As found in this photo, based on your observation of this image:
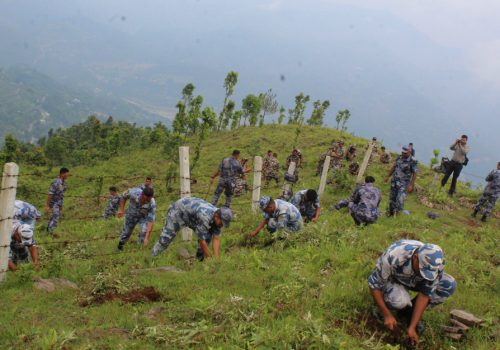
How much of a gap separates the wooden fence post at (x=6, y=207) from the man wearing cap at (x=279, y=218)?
4.78 meters

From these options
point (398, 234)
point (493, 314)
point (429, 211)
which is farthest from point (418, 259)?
point (429, 211)

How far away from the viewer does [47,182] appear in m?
28.7

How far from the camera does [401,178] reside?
1211 cm

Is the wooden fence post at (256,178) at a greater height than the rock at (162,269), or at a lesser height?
greater

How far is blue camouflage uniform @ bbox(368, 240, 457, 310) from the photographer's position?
5.12m

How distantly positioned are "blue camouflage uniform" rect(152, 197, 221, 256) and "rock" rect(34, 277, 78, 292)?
6.58 ft

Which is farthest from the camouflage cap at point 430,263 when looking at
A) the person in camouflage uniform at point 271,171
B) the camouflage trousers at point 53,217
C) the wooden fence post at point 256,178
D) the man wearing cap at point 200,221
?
the person in camouflage uniform at point 271,171

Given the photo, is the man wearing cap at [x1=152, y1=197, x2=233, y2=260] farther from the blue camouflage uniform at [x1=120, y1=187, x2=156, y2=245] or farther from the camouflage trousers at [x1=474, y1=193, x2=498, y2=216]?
the camouflage trousers at [x1=474, y1=193, x2=498, y2=216]

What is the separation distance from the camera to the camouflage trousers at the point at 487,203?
48.9 feet

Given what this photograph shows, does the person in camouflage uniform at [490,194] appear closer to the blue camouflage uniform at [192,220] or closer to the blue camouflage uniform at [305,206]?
the blue camouflage uniform at [305,206]

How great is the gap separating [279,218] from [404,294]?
4052 millimetres

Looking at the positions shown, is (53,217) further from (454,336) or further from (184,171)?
(454,336)

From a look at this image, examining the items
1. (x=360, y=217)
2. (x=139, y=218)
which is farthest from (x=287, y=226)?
(x=139, y=218)

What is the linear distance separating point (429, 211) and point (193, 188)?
11.9m
